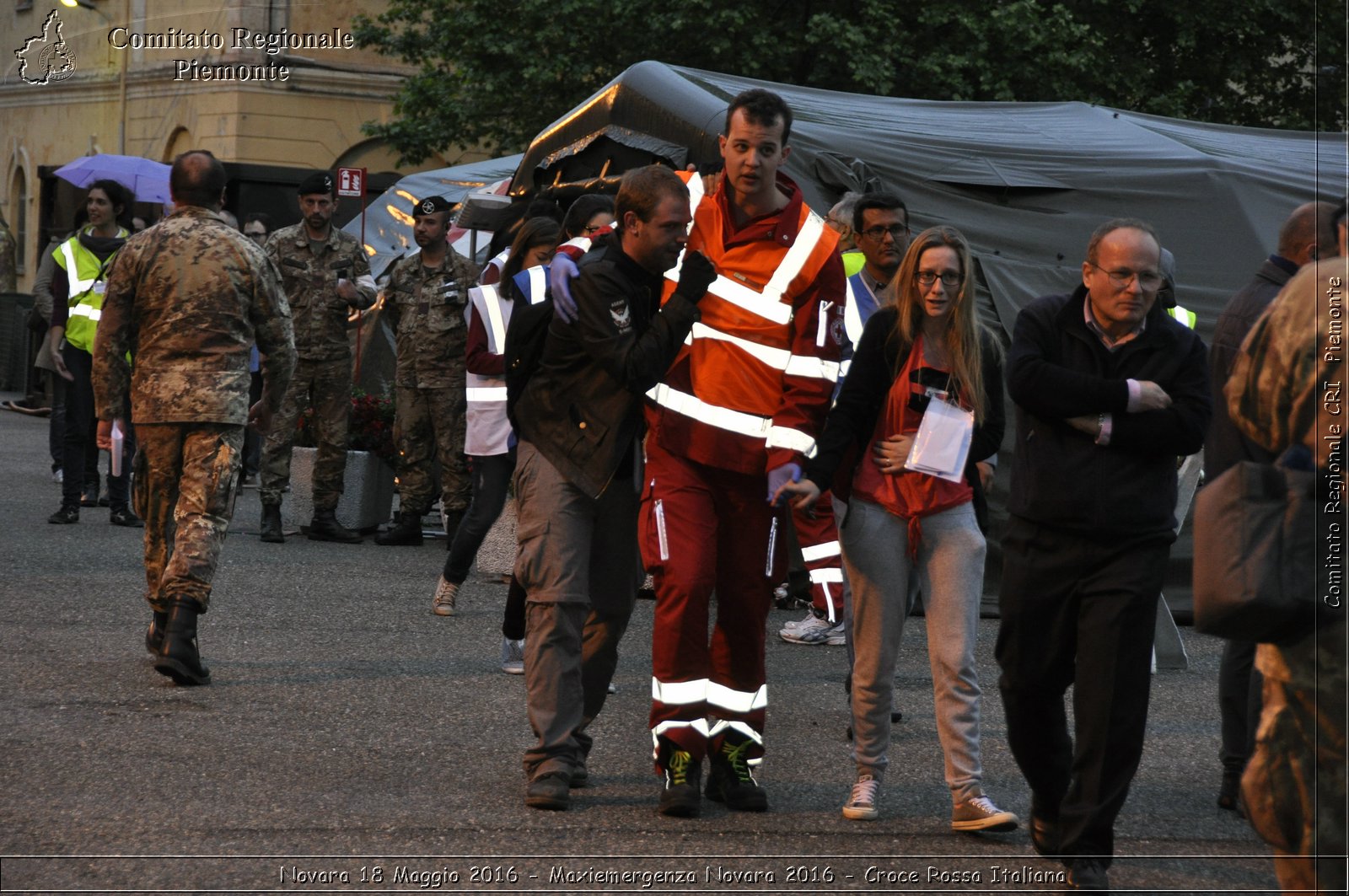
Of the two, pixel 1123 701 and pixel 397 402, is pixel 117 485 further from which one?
pixel 1123 701

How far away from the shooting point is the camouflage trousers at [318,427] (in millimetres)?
13016

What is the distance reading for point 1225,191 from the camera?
12.1 metres

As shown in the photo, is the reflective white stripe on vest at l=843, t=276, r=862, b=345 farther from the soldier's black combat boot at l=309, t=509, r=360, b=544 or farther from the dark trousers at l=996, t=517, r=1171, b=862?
the soldier's black combat boot at l=309, t=509, r=360, b=544

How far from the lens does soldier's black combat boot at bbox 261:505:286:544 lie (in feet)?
42.6

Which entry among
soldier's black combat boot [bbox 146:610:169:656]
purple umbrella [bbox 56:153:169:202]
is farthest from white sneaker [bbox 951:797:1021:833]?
purple umbrella [bbox 56:153:169:202]

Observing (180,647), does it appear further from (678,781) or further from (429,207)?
(429,207)

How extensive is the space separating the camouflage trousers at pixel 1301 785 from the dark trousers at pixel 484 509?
5.68 m

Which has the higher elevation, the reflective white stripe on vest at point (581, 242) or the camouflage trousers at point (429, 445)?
the reflective white stripe on vest at point (581, 242)

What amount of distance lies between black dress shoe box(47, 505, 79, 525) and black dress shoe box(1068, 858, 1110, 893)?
9.84 m

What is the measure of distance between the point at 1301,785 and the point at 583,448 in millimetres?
2800

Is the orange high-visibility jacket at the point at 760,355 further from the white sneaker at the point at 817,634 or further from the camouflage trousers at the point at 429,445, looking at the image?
the camouflage trousers at the point at 429,445

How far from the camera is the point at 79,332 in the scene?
13391 mm

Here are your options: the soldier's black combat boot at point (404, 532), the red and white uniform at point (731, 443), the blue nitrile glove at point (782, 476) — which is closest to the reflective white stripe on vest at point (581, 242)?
the red and white uniform at point (731, 443)

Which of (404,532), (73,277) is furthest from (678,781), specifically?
(73,277)
